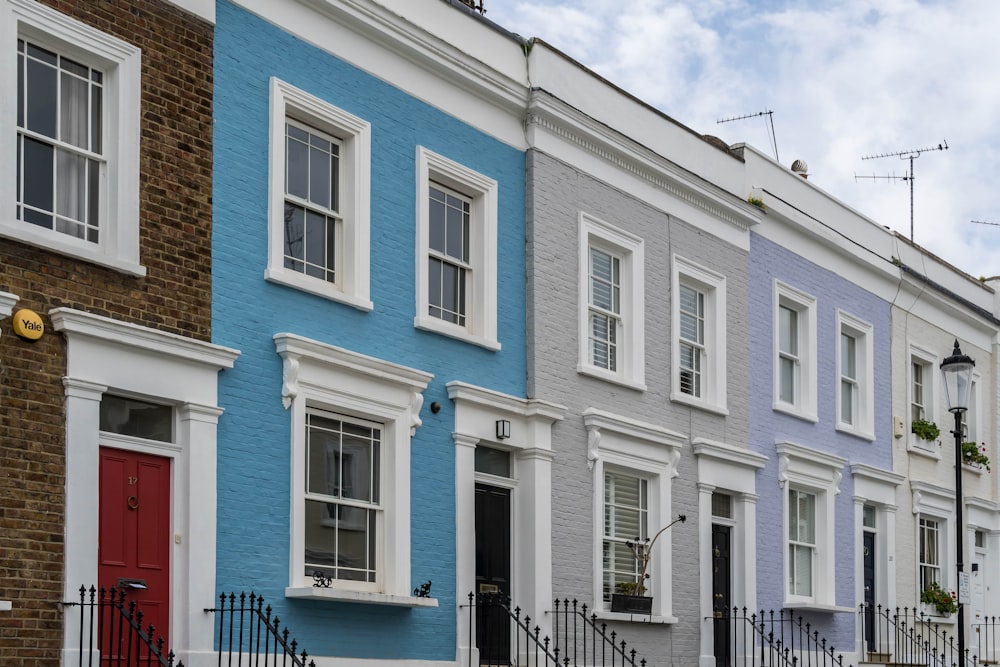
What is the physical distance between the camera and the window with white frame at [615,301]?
17953 millimetres

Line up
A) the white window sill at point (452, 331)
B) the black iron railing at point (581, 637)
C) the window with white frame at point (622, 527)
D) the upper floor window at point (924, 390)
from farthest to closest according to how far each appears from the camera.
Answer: the upper floor window at point (924, 390) < the window with white frame at point (622, 527) < the black iron railing at point (581, 637) < the white window sill at point (452, 331)

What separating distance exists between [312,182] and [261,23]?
153 cm

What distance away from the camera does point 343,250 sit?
14766 mm

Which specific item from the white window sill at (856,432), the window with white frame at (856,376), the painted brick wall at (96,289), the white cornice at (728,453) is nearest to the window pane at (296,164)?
the painted brick wall at (96,289)

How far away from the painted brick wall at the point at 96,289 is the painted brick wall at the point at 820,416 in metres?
9.79

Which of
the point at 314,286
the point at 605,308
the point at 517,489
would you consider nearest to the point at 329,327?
the point at 314,286

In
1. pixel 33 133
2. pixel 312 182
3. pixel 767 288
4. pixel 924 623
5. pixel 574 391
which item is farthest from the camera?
pixel 924 623

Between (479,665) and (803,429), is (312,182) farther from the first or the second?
(803,429)

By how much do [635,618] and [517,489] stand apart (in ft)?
7.32

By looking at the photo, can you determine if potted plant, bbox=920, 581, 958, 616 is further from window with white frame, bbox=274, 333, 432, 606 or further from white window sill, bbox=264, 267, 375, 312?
white window sill, bbox=264, 267, 375, 312

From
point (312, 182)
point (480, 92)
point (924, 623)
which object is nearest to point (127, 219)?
point (312, 182)

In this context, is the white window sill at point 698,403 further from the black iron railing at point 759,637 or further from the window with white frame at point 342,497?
the window with white frame at point 342,497

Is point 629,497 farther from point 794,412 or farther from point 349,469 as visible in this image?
A: point 349,469

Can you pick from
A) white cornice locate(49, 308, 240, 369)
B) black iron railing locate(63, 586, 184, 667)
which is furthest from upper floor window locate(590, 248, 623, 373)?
black iron railing locate(63, 586, 184, 667)
